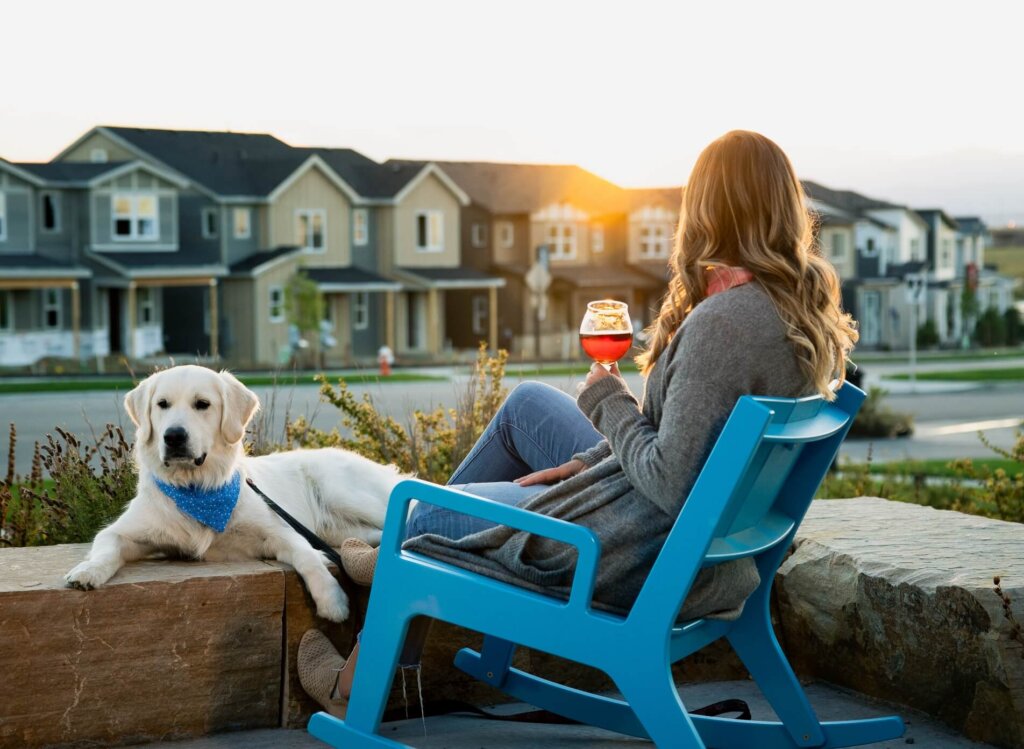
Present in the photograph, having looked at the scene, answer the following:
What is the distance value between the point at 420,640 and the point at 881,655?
5.30 feet

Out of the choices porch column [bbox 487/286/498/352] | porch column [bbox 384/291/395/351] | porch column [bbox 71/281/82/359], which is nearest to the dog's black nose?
porch column [bbox 71/281/82/359]

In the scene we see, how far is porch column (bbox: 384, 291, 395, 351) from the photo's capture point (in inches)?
1910

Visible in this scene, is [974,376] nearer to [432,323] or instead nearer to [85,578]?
[432,323]

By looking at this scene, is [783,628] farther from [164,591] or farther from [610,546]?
[164,591]

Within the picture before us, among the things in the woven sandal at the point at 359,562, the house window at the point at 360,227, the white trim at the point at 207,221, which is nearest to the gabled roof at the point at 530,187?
the house window at the point at 360,227

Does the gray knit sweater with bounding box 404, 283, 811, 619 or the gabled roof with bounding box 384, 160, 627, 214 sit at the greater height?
the gabled roof with bounding box 384, 160, 627, 214

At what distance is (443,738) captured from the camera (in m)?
4.20

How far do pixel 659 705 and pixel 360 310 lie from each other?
47645 millimetres

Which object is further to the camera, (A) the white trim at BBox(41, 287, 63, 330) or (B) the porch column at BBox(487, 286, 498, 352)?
(B) the porch column at BBox(487, 286, 498, 352)

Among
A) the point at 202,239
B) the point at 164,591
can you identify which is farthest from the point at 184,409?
the point at 202,239

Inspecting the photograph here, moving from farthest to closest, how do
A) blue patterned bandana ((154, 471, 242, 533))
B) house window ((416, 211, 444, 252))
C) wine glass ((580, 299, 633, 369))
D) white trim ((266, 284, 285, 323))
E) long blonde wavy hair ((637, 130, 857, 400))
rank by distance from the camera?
house window ((416, 211, 444, 252)) < white trim ((266, 284, 285, 323)) < blue patterned bandana ((154, 471, 242, 533)) < wine glass ((580, 299, 633, 369)) < long blonde wavy hair ((637, 130, 857, 400))

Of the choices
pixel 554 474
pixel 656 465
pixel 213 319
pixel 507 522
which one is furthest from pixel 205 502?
pixel 213 319

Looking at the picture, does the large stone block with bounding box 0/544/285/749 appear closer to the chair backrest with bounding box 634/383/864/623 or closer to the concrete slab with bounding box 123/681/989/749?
the concrete slab with bounding box 123/681/989/749

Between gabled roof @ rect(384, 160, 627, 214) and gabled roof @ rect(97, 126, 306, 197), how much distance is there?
6.63 m
